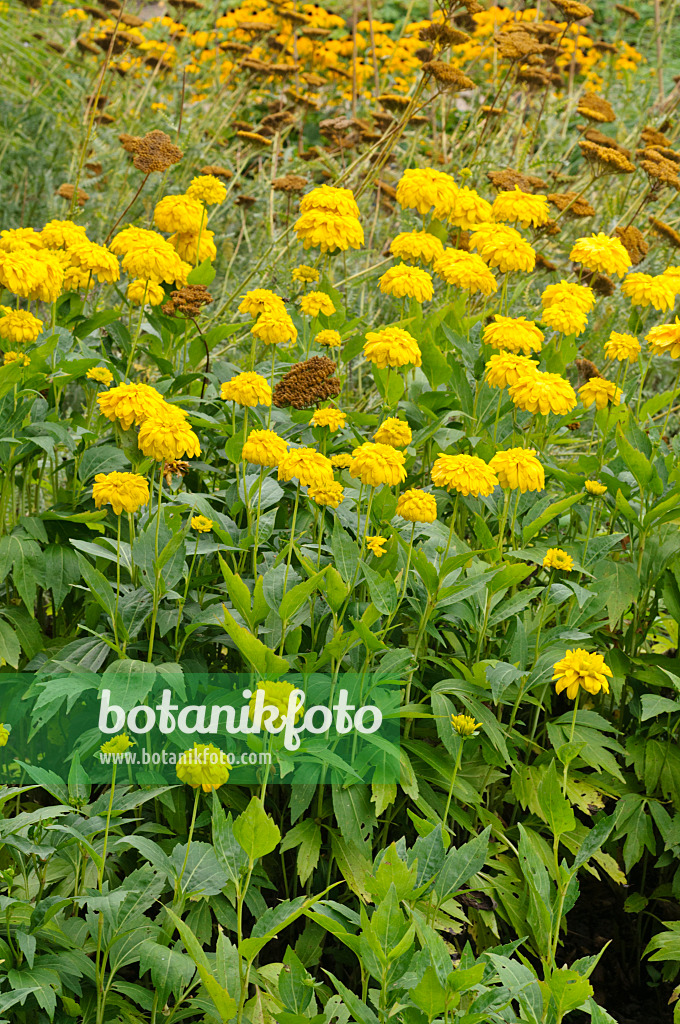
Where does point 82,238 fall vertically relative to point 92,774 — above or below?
above

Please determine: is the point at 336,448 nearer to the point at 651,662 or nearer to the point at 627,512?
the point at 627,512

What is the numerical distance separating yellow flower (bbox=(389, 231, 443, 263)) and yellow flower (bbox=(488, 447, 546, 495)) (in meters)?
0.81

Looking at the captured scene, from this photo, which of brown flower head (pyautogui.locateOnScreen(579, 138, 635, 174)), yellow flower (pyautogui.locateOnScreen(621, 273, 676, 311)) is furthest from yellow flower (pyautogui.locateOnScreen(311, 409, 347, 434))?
brown flower head (pyautogui.locateOnScreen(579, 138, 635, 174))

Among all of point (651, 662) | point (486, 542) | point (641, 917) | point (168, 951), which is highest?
point (486, 542)

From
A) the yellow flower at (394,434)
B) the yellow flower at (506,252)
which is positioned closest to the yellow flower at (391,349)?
the yellow flower at (394,434)

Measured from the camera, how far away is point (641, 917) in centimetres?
233

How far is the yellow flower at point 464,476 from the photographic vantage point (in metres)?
1.94

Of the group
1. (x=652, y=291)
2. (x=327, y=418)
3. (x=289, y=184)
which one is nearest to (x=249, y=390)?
(x=327, y=418)

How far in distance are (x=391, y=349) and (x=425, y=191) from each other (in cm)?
73

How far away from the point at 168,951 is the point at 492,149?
406 centimetres

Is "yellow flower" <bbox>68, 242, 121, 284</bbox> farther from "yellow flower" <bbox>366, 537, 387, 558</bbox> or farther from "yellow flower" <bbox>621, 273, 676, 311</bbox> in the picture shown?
"yellow flower" <bbox>621, 273, 676, 311</bbox>

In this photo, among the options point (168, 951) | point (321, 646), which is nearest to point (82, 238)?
point (321, 646)

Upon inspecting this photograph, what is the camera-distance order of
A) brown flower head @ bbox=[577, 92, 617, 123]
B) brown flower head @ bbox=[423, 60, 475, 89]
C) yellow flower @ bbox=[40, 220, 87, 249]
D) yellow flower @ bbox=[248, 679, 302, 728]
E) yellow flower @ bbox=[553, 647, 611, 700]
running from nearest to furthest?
yellow flower @ bbox=[248, 679, 302, 728]
yellow flower @ bbox=[553, 647, 611, 700]
yellow flower @ bbox=[40, 220, 87, 249]
brown flower head @ bbox=[423, 60, 475, 89]
brown flower head @ bbox=[577, 92, 617, 123]

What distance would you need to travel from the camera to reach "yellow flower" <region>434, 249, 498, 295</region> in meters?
2.50
